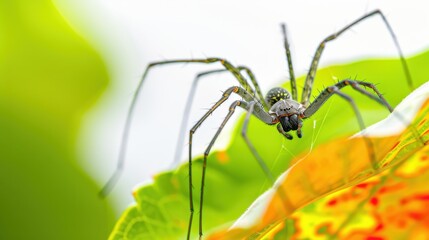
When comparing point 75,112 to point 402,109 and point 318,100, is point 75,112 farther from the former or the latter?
point 402,109

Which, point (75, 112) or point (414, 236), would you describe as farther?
point (75, 112)

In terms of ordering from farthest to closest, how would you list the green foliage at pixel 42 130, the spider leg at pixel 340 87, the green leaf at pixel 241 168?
the green foliage at pixel 42 130
the spider leg at pixel 340 87
the green leaf at pixel 241 168

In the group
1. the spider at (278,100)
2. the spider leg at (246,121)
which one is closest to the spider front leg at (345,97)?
the spider at (278,100)

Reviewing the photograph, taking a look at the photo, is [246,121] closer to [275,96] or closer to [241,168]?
[241,168]

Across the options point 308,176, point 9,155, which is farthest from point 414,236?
point 9,155

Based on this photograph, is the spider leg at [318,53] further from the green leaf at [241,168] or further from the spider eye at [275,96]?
the green leaf at [241,168]

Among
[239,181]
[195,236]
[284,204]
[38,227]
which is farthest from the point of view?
[38,227]
